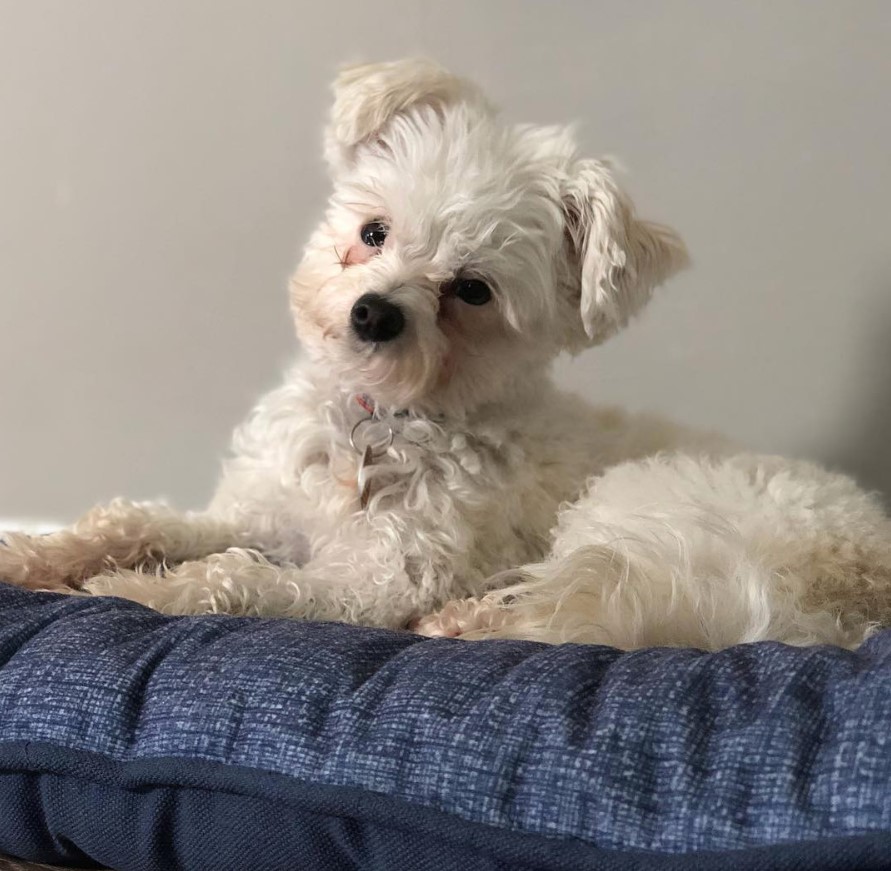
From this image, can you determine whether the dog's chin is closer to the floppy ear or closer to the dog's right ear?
the floppy ear

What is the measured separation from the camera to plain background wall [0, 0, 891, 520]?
6.93 ft

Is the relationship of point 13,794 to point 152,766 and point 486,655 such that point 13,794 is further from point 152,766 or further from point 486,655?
point 486,655

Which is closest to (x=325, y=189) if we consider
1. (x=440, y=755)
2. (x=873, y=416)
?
(x=873, y=416)

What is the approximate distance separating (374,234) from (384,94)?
0.25 metres

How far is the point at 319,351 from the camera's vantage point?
1.67m

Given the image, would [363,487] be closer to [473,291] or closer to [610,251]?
[473,291]

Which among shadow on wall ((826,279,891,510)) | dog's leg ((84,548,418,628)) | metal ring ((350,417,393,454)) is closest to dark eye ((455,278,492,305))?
metal ring ((350,417,393,454))

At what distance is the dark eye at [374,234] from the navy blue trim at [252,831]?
0.99 m

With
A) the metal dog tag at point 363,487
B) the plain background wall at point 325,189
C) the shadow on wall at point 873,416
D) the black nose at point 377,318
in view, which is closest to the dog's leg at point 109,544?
the metal dog tag at point 363,487

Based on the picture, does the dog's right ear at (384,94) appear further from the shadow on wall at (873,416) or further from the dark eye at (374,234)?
the shadow on wall at (873,416)

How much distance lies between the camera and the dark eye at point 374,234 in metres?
1.67

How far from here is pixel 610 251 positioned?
5.31ft

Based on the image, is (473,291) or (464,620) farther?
(473,291)

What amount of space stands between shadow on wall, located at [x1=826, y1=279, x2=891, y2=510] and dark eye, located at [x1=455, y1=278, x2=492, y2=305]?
107 cm
